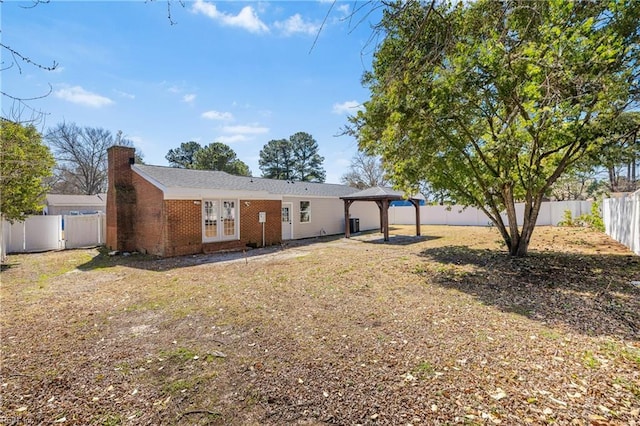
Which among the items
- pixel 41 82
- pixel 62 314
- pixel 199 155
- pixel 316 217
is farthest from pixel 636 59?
pixel 199 155

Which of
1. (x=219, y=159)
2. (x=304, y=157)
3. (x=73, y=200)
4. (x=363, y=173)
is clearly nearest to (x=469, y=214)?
(x=363, y=173)

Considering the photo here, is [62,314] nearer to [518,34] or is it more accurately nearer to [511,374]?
[511,374]

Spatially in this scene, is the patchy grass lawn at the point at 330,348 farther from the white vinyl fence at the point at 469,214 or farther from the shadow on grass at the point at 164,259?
the white vinyl fence at the point at 469,214

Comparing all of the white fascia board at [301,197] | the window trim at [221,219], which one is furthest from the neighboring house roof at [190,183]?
the window trim at [221,219]

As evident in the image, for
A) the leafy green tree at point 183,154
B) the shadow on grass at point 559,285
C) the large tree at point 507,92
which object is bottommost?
the shadow on grass at point 559,285

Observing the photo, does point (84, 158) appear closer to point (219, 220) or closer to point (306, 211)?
point (306, 211)

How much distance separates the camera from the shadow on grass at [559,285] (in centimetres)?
452

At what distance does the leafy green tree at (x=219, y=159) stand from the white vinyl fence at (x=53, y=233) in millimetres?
20871

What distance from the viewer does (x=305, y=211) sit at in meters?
17.5

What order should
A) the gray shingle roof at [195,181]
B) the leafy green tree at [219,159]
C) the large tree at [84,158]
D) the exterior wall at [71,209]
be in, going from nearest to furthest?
the gray shingle roof at [195,181]
the exterior wall at [71,209]
the large tree at [84,158]
the leafy green tree at [219,159]

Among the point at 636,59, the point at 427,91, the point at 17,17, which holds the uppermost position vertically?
the point at 636,59

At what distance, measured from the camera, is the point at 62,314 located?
5258mm

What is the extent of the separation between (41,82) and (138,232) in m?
10.3

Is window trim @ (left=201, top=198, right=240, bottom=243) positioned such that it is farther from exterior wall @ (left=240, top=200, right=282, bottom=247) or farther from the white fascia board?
the white fascia board
